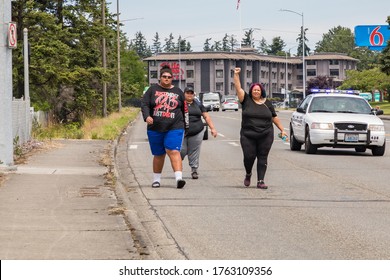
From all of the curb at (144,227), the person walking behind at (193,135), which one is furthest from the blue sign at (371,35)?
the curb at (144,227)

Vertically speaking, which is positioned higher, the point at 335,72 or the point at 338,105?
the point at 335,72

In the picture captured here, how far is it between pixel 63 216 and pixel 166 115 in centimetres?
387

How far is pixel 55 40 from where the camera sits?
4434cm

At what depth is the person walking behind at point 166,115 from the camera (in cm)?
1507

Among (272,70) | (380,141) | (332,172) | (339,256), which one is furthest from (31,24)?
(272,70)

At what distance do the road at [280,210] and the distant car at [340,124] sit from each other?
69.7 inches

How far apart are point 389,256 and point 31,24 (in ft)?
123

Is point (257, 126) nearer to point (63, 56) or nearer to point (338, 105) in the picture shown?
point (338, 105)

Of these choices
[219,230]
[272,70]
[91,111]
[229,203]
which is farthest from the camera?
[272,70]

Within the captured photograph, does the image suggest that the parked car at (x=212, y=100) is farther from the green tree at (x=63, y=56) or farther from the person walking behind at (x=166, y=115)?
the person walking behind at (x=166, y=115)

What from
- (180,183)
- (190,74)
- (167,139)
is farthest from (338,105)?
(190,74)

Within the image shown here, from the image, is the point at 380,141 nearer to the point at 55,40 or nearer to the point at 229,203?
the point at 229,203

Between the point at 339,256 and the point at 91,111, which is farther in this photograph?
the point at 91,111

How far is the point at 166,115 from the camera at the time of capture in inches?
598
